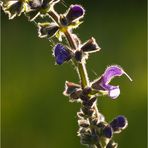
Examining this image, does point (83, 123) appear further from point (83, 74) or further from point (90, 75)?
point (90, 75)

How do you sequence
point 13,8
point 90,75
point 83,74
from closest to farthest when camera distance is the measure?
point 83,74, point 13,8, point 90,75

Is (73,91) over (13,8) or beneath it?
beneath

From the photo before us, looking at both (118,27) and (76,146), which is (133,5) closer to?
(118,27)

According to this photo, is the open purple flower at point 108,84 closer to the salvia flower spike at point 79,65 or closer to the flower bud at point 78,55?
the salvia flower spike at point 79,65

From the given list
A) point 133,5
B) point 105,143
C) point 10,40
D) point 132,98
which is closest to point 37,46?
point 10,40

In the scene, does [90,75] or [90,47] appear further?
[90,75]

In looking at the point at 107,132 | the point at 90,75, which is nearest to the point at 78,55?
the point at 107,132

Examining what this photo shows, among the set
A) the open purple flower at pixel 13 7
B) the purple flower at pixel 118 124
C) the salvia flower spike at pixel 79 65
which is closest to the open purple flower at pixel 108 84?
the salvia flower spike at pixel 79 65

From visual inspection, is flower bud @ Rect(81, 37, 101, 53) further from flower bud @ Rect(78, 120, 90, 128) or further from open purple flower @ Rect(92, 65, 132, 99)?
flower bud @ Rect(78, 120, 90, 128)

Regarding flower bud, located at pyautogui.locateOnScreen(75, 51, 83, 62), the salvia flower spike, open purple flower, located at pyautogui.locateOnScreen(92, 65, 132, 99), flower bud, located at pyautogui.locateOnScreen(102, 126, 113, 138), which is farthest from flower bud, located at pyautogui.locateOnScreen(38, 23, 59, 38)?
flower bud, located at pyautogui.locateOnScreen(102, 126, 113, 138)
